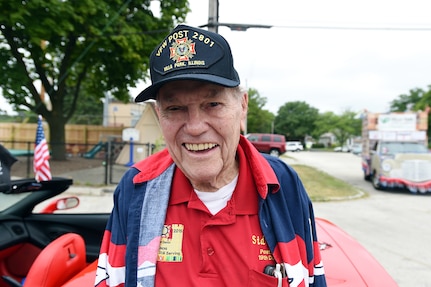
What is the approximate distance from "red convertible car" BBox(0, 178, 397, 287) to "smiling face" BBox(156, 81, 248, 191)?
854 mm

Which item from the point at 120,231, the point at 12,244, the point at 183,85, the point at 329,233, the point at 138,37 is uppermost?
the point at 138,37

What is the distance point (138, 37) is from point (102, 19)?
153 centimetres

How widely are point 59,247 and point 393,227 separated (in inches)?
265

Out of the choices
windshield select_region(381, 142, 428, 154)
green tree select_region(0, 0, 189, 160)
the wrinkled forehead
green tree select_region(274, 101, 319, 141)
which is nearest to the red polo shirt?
the wrinkled forehead

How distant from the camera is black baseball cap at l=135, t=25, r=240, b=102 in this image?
123 centimetres

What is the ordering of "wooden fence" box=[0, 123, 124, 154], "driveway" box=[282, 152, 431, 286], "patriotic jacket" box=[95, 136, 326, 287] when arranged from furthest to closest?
"wooden fence" box=[0, 123, 124, 154]
"driveway" box=[282, 152, 431, 286]
"patriotic jacket" box=[95, 136, 326, 287]

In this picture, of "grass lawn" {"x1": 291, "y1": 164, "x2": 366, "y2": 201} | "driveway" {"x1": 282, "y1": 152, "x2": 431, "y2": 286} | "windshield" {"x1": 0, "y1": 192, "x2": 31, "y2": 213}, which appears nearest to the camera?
"windshield" {"x1": 0, "y1": 192, "x2": 31, "y2": 213}

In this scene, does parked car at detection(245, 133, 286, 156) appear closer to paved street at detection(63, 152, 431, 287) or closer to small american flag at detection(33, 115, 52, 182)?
paved street at detection(63, 152, 431, 287)

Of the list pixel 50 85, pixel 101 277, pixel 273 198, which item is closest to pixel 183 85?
pixel 273 198

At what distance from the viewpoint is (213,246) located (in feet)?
4.34

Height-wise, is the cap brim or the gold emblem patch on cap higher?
the gold emblem patch on cap

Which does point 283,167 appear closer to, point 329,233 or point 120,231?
point 120,231

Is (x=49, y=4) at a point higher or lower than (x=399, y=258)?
higher

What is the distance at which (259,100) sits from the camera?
55062 mm
